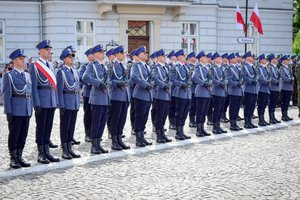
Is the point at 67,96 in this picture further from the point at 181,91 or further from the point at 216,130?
the point at 216,130

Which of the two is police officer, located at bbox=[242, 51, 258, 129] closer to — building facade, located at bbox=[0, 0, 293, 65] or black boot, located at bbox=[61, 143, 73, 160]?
black boot, located at bbox=[61, 143, 73, 160]

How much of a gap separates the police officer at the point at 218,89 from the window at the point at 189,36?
46.7ft

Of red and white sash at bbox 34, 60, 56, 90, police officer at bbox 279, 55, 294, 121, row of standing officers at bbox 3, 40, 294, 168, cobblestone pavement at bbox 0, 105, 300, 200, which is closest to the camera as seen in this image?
cobblestone pavement at bbox 0, 105, 300, 200

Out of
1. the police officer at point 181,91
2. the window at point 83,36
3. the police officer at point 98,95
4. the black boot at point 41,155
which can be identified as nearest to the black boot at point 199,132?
the police officer at point 181,91

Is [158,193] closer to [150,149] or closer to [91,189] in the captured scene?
[91,189]

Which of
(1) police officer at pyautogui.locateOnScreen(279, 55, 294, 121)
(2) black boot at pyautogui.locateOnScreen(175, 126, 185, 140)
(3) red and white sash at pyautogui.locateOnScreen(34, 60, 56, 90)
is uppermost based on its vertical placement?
(3) red and white sash at pyautogui.locateOnScreen(34, 60, 56, 90)

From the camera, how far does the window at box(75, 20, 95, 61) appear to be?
27875mm

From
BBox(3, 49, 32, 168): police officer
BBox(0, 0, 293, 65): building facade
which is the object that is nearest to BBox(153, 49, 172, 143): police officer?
BBox(3, 49, 32, 168): police officer

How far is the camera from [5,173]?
9688 millimetres

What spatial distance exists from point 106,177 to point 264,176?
2.35 metres

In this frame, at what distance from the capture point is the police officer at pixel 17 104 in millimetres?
10164

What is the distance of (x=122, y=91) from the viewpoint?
40.6 ft

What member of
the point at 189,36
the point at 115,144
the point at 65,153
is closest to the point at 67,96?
the point at 65,153

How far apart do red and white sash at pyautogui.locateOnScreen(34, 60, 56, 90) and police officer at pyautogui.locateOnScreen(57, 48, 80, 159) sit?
36cm
